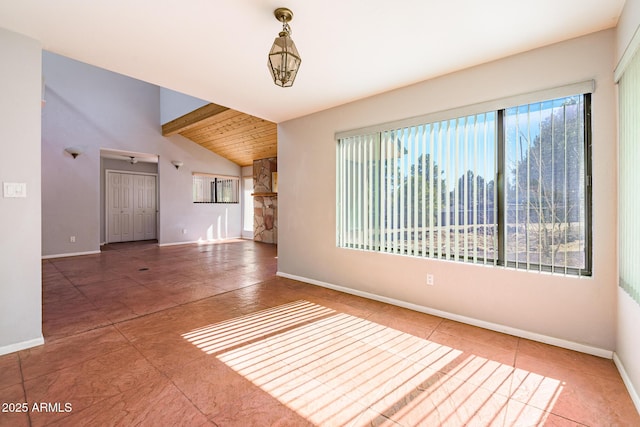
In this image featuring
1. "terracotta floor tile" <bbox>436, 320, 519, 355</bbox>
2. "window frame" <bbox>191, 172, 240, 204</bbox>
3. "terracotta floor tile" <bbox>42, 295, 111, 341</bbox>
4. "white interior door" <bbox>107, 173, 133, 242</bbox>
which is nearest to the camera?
"terracotta floor tile" <bbox>436, 320, 519, 355</bbox>

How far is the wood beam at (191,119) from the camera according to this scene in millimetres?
5559

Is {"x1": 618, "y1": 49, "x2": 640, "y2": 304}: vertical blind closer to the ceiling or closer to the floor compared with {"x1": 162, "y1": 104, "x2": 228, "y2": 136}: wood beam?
closer to the floor

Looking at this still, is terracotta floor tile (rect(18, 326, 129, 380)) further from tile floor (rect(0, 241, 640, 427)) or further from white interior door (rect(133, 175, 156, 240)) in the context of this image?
white interior door (rect(133, 175, 156, 240))

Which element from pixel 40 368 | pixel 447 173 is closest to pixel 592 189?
pixel 447 173

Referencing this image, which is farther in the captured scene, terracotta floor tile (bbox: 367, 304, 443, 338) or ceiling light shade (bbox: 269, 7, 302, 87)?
terracotta floor tile (bbox: 367, 304, 443, 338)

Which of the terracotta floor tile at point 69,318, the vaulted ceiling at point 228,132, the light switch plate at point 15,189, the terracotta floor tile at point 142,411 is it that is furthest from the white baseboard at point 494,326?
the vaulted ceiling at point 228,132

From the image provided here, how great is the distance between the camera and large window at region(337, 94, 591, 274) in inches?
85.5

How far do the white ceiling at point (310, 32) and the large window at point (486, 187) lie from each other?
549 mm

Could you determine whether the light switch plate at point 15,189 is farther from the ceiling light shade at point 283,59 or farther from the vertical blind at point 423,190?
the vertical blind at point 423,190

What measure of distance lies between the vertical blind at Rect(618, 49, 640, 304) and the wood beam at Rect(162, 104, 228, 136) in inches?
206

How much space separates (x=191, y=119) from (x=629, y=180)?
269 inches

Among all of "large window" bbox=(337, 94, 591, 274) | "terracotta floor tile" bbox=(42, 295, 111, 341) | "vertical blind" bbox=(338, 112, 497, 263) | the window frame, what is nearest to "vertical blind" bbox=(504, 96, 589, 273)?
"large window" bbox=(337, 94, 591, 274)

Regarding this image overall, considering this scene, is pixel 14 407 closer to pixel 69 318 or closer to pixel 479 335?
pixel 69 318

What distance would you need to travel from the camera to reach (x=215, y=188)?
348 inches
